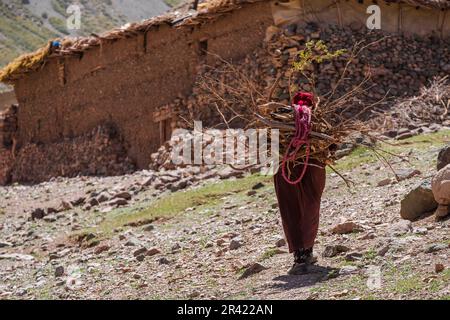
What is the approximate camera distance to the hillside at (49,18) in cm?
5188

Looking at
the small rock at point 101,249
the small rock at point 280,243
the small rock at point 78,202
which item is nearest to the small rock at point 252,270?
the small rock at point 280,243

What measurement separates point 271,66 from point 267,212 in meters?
5.18

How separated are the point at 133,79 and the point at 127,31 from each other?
39.3 inches

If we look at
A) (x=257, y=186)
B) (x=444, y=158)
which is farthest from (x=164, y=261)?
(x=257, y=186)

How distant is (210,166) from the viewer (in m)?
15.4

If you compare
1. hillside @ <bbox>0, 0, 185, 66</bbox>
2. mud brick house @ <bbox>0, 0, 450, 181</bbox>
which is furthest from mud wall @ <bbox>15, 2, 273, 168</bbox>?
hillside @ <bbox>0, 0, 185, 66</bbox>

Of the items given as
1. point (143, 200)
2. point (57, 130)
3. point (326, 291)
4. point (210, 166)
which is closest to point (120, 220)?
point (143, 200)

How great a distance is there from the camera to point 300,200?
25.7 ft

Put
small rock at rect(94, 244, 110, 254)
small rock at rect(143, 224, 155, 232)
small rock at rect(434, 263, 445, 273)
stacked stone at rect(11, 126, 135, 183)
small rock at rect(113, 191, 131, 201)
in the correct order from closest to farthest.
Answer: small rock at rect(434, 263, 445, 273)
small rock at rect(94, 244, 110, 254)
small rock at rect(143, 224, 155, 232)
small rock at rect(113, 191, 131, 201)
stacked stone at rect(11, 126, 135, 183)

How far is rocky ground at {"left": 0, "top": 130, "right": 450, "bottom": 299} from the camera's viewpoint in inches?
289

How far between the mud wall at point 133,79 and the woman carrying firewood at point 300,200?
842 cm

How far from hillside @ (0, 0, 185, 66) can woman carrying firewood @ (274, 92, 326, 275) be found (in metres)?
42.3

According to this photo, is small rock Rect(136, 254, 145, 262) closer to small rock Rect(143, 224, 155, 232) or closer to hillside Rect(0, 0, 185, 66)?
small rock Rect(143, 224, 155, 232)

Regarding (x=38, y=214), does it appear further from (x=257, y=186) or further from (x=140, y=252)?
(x=140, y=252)
